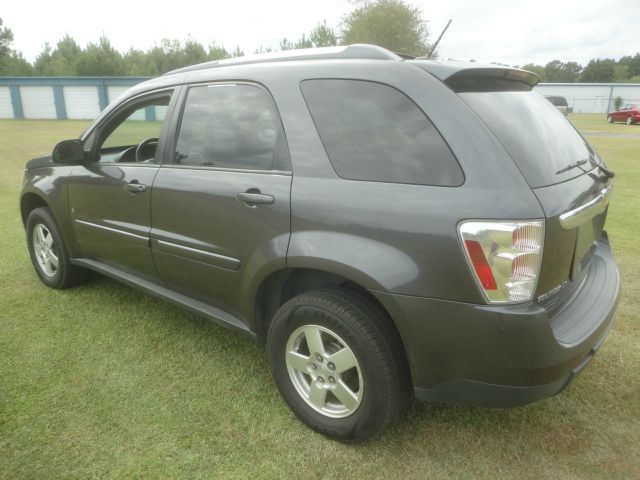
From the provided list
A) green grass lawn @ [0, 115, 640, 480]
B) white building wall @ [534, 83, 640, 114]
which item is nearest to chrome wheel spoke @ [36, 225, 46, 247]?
green grass lawn @ [0, 115, 640, 480]

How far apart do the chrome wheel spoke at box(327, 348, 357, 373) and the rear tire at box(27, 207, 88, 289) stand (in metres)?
2.65

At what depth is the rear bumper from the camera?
171 centimetres

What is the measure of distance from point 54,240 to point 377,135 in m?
2.98

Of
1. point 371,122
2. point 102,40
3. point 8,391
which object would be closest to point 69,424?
point 8,391

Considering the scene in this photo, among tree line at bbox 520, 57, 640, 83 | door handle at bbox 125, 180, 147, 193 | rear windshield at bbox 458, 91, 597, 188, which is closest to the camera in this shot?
rear windshield at bbox 458, 91, 597, 188

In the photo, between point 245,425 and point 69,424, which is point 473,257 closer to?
point 245,425

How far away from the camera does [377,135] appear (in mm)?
1996

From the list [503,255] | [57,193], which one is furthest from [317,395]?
[57,193]

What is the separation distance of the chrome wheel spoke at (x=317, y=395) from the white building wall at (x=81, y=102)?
131 feet

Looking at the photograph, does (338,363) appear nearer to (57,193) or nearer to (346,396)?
(346,396)

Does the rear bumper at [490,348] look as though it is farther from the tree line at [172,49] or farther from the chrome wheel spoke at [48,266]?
the tree line at [172,49]

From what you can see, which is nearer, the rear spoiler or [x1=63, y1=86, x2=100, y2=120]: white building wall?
the rear spoiler

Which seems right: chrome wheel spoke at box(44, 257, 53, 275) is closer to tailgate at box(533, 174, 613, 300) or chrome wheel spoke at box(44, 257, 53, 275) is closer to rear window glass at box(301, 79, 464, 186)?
rear window glass at box(301, 79, 464, 186)

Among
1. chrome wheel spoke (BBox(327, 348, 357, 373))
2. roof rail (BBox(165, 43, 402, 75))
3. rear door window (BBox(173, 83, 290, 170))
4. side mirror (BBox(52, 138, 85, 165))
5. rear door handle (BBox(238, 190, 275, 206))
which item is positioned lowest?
chrome wheel spoke (BBox(327, 348, 357, 373))
